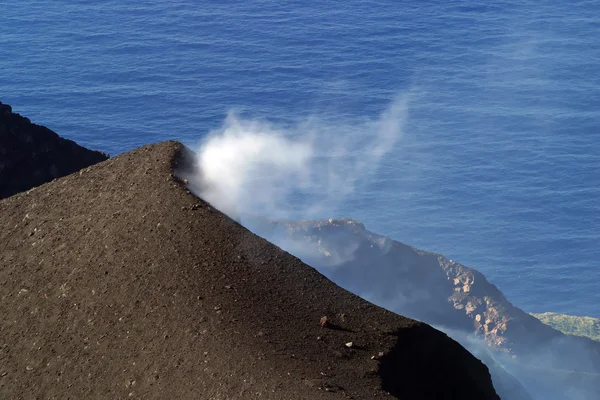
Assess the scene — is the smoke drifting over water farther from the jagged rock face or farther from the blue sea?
the jagged rock face

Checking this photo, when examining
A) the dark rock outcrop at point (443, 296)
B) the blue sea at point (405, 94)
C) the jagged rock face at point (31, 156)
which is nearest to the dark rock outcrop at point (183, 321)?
the jagged rock face at point (31, 156)

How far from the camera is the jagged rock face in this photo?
41.2 m

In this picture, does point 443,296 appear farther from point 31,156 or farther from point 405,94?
point 405,94

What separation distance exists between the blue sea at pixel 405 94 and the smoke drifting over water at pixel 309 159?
2397mm

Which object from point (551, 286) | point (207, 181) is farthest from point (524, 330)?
point (207, 181)

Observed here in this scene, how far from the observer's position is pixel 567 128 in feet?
485

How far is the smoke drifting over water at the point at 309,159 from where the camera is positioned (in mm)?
126000

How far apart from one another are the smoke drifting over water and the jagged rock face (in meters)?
69.8

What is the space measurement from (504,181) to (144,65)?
7159 centimetres

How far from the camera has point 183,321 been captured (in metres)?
20.8

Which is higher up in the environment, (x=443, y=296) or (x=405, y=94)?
(x=405, y=94)

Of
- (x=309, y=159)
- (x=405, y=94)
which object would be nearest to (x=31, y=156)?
(x=309, y=159)

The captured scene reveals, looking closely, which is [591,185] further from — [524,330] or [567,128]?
[524,330]

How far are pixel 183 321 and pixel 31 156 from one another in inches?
940
